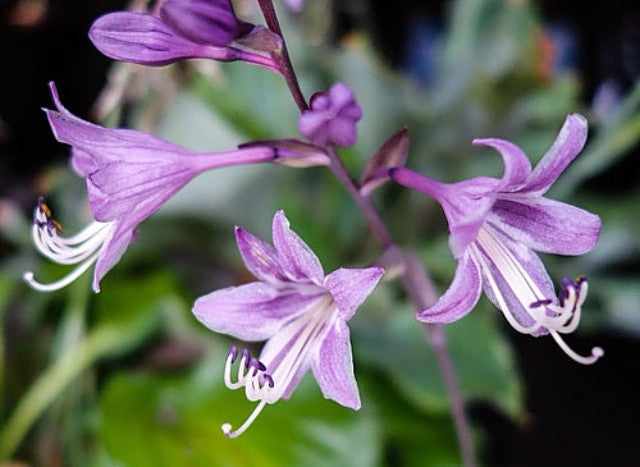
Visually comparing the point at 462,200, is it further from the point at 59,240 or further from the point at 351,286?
the point at 59,240

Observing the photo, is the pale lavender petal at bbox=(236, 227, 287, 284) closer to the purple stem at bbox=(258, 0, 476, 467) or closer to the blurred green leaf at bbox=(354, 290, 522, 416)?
the purple stem at bbox=(258, 0, 476, 467)

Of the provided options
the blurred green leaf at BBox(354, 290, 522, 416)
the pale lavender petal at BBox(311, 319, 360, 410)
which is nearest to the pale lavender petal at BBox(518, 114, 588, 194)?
the pale lavender petal at BBox(311, 319, 360, 410)

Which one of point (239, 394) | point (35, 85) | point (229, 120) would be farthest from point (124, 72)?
point (35, 85)

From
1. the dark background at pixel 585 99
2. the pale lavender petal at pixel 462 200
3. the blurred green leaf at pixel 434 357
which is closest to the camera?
the pale lavender petal at pixel 462 200

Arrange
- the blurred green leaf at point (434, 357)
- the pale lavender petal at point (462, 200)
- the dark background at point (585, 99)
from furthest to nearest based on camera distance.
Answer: the dark background at point (585, 99), the blurred green leaf at point (434, 357), the pale lavender petal at point (462, 200)

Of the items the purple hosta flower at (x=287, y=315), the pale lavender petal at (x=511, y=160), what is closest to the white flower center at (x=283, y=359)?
the purple hosta flower at (x=287, y=315)

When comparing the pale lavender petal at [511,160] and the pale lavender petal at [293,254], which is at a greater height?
the pale lavender petal at [511,160]

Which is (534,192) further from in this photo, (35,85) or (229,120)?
(35,85)

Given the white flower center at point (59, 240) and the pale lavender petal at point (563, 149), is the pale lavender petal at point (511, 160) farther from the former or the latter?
the white flower center at point (59, 240)

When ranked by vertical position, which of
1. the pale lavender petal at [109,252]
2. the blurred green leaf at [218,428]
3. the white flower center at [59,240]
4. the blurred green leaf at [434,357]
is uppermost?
the pale lavender petal at [109,252]
